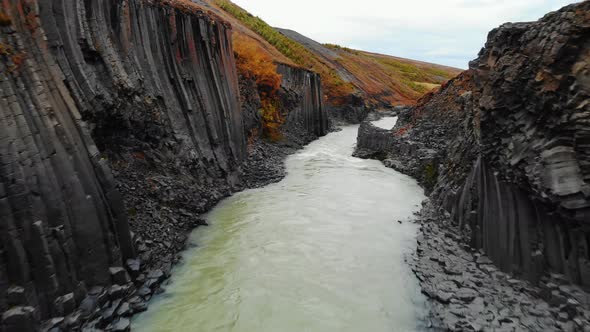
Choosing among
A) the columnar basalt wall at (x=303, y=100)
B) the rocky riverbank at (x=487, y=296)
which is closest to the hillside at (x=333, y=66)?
the columnar basalt wall at (x=303, y=100)

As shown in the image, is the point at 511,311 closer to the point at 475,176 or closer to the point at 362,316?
the point at 362,316

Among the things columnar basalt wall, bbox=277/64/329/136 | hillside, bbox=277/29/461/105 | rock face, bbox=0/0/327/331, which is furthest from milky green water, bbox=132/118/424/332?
hillside, bbox=277/29/461/105

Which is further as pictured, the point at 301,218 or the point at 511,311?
the point at 301,218

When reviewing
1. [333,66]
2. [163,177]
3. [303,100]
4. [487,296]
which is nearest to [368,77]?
[333,66]

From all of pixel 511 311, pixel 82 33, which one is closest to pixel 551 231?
pixel 511 311

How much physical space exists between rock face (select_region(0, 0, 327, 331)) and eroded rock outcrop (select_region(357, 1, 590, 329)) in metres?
9.86

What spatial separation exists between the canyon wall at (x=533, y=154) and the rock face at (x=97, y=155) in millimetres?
10920

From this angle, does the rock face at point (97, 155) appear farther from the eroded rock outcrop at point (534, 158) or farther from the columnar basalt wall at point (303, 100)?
the columnar basalt wall at point (303, 100)

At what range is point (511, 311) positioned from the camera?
29.9 ft

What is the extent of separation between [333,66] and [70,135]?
79.5m

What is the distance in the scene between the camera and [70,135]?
9.71 meters

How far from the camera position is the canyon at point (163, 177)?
809 centimetres

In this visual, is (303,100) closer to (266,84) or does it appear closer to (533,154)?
(266,84)

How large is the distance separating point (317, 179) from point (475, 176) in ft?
42.1
